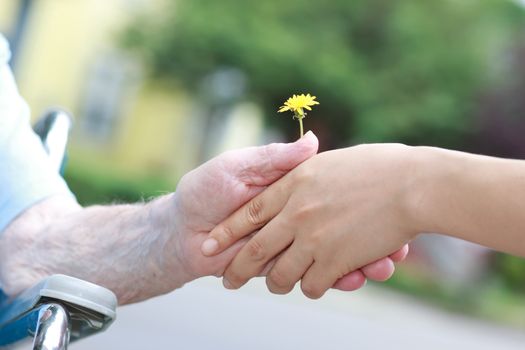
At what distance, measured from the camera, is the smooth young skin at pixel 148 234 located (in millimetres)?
1607

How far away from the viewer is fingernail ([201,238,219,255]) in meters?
1.65

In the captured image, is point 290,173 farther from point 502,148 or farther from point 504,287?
point 502,148

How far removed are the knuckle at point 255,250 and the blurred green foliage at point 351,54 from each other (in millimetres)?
14063

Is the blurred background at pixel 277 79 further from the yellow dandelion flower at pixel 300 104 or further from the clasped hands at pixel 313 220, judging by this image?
the yellow dandelion flower at pixel 300 104

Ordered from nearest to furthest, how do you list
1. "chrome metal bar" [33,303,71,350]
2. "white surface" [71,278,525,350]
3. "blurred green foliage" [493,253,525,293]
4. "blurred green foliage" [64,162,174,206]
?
"chrome metal bar" [33,303,71,350] < "white surface" [71,278,525,350] < "blurred green foliage" [64,162,174,206] < "blurred green foliage" [493,253,525,293]

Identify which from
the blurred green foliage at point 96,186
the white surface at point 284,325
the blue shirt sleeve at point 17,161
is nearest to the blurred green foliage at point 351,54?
the blurred green foliage at point 96,186

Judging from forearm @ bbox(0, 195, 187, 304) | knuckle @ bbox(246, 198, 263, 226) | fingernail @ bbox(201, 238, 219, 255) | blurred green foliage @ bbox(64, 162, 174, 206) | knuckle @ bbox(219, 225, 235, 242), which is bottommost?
blurred green foliage @ bbox(64, 162, 174, 206)

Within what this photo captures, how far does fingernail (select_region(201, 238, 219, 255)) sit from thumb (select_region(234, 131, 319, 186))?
0.38 ft

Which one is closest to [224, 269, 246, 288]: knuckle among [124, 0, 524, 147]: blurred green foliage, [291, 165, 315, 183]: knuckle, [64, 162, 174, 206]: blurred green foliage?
[291, 165, 315, 183]: knuckle

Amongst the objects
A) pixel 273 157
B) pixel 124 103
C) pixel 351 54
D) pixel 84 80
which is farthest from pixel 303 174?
pixel 124 103

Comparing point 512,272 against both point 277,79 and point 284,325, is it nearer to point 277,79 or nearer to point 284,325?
point 277,79

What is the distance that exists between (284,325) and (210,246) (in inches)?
251

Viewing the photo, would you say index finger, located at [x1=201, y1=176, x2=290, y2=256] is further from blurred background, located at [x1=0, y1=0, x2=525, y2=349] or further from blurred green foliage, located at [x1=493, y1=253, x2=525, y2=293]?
blurred green foliage, located at [x1=493, y1=253, x2=525, y2=293]

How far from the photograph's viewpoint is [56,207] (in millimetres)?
1858
